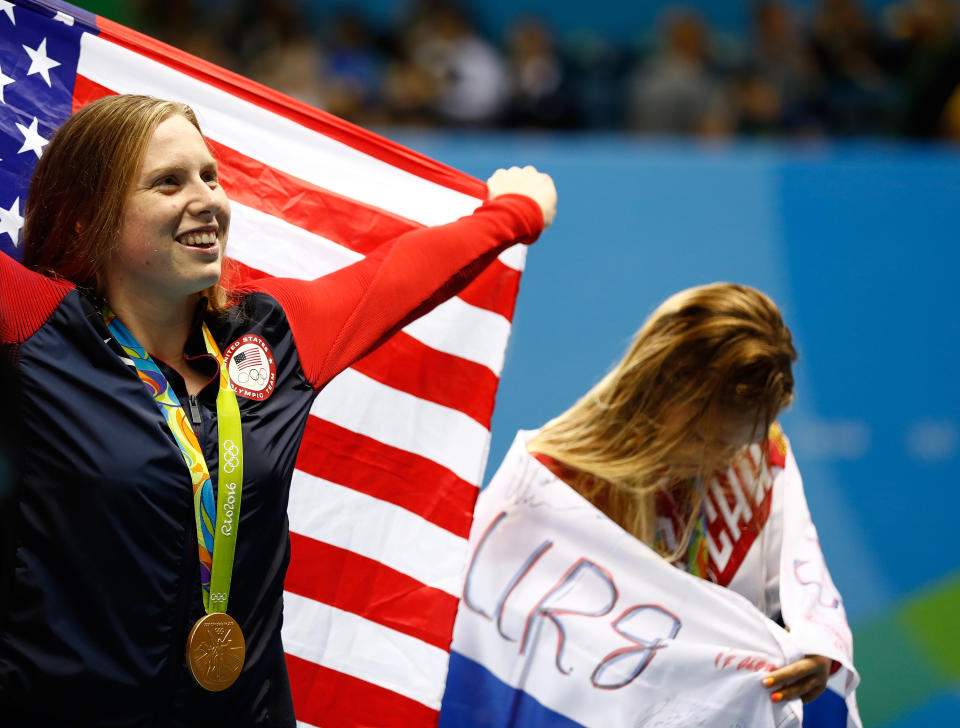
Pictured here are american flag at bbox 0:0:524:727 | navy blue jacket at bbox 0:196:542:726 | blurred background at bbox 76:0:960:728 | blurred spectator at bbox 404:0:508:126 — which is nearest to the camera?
navy blue jacket at bbox 0:196:542:726

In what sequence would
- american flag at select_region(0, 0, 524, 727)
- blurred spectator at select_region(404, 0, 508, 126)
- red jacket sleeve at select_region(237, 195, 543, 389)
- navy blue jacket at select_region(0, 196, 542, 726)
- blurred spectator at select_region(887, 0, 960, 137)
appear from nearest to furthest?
navy blue jacket at select_region(0, 196, 542, 726)
red jacket sleeve at select_region(237, 195, 543, 389)
american flag at select_region(0, 0, 524, 727)
blurred spectator at select_region(887, 0, 960, 137)
blurred spectator at select_region(404, 0, 508, 126)

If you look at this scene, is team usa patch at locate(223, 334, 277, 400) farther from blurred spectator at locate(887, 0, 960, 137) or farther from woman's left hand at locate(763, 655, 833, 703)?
blurred spectator at locate(887, 0, 960, 137)

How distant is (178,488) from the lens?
4.57 feet

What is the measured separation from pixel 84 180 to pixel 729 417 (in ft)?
3.81

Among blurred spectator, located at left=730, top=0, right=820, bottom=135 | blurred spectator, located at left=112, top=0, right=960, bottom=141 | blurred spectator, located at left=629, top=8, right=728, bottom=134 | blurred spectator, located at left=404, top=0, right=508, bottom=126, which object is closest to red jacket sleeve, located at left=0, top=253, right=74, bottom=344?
blurred spectator, located at left=112, top=0, right=960, bottom=141

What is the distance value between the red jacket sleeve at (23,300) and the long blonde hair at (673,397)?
1038mm

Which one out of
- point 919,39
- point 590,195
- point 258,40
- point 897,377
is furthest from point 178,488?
point 919,39

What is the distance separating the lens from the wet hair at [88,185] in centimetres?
149

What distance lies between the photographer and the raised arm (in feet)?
5.45

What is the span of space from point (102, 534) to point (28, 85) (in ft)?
3.06

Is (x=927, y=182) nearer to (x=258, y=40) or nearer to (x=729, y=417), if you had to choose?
(x=729, y=417)

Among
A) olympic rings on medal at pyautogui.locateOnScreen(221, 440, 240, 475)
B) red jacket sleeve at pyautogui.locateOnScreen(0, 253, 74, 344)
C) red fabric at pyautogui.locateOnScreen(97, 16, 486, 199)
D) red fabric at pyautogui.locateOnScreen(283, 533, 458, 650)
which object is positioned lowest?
red fabric at pyautogui.locateOnScreen(283, 533, 458, 650)

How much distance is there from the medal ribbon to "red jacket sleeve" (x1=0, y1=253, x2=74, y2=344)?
0.29 feet

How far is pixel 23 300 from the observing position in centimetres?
139
